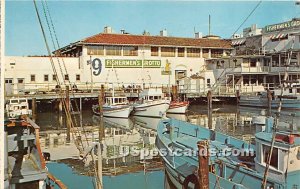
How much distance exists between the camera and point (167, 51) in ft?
142

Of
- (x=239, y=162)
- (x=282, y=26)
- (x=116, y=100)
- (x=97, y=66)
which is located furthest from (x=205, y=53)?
(x=239, y=162)

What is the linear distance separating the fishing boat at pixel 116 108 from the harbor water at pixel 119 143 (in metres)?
0.63

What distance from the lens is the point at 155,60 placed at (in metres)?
41.8

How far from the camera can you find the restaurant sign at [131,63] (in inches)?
1537

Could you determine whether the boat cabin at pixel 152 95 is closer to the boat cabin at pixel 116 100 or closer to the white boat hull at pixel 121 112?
the boat cabin at pixel 116 100

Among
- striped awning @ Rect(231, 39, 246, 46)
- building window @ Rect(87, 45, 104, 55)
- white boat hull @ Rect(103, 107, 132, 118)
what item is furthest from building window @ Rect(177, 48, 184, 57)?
white boat hull @ Rect(103, 107, 132, 118)

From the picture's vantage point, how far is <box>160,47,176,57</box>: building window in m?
43.0

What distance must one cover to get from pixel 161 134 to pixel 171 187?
3.76 meters

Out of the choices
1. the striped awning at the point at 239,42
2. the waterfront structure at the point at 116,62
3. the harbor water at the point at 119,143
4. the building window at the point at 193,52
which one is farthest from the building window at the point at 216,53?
the harbor water at the point at 119,143

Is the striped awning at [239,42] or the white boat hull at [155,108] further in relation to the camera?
the striped awning at [239,42]

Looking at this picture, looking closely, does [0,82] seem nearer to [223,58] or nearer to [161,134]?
[161,134]

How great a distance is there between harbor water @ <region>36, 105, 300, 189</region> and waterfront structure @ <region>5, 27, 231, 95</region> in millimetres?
3948

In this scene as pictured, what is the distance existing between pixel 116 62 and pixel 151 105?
10.7m

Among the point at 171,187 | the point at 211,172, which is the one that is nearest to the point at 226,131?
the point at 171,187
